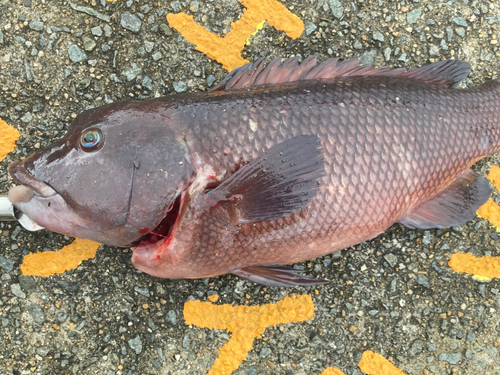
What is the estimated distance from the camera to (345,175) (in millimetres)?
2109

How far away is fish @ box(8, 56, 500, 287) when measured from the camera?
1.96 meters

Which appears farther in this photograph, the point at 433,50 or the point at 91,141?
the point at 433,50

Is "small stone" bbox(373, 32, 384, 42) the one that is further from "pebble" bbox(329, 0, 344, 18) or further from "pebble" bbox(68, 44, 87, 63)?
"pebble" bbox(68, 44, 87, 63)

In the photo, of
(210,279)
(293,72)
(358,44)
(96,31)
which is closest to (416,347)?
(210,279)

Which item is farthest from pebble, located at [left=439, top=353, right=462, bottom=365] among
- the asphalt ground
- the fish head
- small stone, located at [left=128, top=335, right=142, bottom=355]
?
the fish head

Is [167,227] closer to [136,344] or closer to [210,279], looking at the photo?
[210,279]

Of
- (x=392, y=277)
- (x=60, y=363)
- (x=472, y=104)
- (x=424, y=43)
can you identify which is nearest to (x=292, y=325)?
(x=392, y=277)

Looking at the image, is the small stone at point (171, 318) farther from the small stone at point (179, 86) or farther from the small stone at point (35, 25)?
the small stone at point (35, 25)

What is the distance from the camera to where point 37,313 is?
2.51 m

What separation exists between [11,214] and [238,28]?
6.44 feet

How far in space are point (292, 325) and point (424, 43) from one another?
7.57 ft

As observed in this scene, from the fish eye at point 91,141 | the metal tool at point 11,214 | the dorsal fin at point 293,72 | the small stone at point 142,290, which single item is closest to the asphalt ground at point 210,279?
the small stone at point 142,290

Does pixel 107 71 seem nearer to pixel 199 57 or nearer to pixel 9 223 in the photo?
pixel 199 57

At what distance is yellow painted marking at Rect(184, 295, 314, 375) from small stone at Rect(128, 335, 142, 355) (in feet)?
1.11
